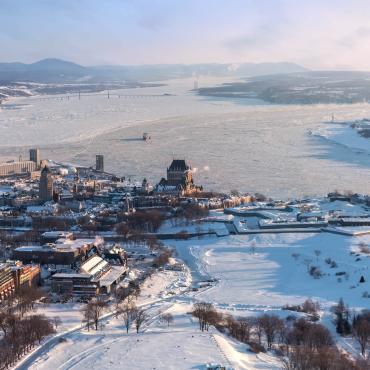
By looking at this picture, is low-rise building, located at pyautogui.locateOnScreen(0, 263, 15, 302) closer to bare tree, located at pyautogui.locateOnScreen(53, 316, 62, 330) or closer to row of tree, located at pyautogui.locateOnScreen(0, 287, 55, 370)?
row of tree, located at pyautogui.locateOnScreen(0, 287, 55, 370)

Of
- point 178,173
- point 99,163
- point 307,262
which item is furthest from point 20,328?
point 99,163

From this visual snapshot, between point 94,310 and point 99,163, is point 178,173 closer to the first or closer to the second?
point 99,163

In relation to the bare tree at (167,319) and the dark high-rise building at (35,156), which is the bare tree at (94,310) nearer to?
the bare tree at (167,319)

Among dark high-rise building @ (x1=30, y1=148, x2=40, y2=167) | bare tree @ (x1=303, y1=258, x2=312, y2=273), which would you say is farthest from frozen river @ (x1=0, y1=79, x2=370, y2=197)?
bare tree @ (x1=303, y1=258, x2=312, y2=273)

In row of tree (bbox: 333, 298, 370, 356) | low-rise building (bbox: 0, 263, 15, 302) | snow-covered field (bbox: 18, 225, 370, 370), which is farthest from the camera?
low-rise building (bbox: 0, 263, 15, 302)

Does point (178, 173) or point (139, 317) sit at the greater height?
point (178, 173)

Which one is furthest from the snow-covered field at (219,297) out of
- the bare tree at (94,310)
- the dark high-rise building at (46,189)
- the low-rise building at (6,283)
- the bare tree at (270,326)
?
the dark high-rise building at (46,189)

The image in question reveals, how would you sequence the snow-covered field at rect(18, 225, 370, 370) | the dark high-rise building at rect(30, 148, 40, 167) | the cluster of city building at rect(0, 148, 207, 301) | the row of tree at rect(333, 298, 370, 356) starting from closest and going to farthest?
the snow-covered field at rect(18, 225, 370, 370) → the row of tree at rect(333, 298, 370, 356) → the cluster of city building at rect(0, 148, 207, 301) → the dark high-rise building at rect(30, 148, 40, 167)

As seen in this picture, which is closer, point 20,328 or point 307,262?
point 20,328
